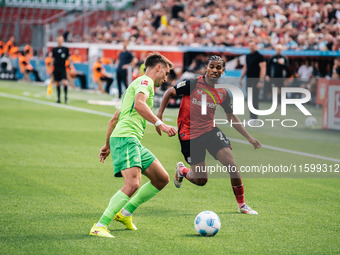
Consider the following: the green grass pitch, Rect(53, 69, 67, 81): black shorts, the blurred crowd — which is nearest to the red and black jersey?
the green grass pitch

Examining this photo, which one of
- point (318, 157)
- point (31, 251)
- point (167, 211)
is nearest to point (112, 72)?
point (318, 157)

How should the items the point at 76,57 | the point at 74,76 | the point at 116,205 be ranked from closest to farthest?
the point at 116,205 < the point at 74,76 < the point at 76,57

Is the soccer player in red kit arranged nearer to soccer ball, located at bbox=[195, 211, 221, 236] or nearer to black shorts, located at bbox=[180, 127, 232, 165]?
black shorts, located at bbox=[180, 127, 232, 165]

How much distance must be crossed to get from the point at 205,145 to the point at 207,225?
176 cm

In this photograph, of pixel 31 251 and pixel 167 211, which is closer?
pixel 31 251

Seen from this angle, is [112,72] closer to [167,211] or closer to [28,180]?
[28,180]

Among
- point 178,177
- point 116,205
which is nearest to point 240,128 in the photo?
point 178,177

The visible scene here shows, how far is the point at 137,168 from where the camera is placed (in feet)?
21.4

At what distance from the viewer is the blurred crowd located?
2531 centimetres

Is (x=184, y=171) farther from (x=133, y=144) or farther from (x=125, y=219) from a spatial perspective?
(x=133, y=144)

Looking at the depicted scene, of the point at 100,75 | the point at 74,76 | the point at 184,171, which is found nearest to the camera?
the point at 184,171

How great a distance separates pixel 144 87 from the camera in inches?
256

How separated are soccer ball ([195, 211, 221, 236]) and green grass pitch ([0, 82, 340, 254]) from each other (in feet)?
0.34

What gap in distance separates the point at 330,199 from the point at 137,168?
3.84 metres
